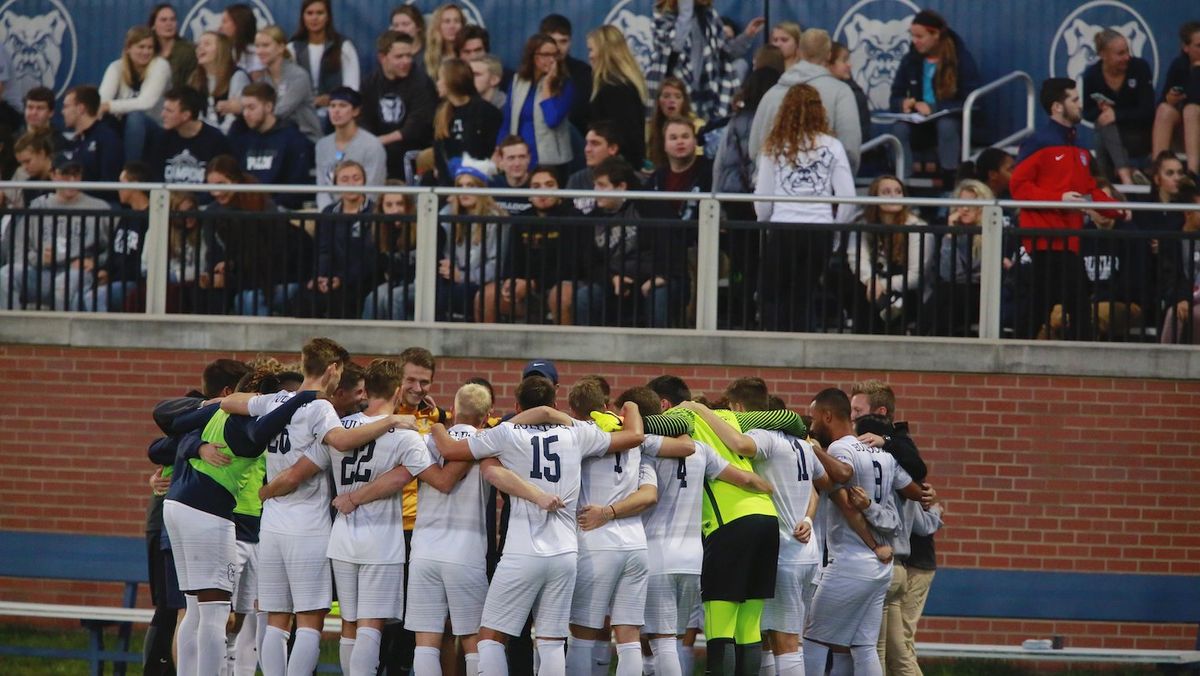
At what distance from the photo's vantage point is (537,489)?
376 inches

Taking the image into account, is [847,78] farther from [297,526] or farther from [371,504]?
[297,526]

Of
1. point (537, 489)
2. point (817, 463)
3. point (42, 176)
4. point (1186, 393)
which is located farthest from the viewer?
point (42, 176)

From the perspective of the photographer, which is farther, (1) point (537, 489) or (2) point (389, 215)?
(2) point (389, 215)

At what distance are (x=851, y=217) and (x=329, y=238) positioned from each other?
156 inches

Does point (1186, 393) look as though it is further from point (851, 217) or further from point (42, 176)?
point (42, 176)

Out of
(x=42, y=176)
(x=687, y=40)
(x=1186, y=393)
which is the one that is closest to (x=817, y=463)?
(x=1186, y=393)

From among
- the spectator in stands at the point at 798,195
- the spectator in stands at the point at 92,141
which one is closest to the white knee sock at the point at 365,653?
the spectator in stands at the point at 798,195

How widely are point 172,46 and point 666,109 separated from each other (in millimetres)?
4914

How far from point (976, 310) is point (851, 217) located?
3.78 feet

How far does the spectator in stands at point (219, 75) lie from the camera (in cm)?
1628

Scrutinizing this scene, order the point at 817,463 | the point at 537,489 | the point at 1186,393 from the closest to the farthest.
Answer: the point at 537,489 → the point at 817,463 → the point at 1186,393

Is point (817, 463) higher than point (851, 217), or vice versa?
point (851, 217)

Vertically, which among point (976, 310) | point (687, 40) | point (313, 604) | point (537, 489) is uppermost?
point (687, 40)

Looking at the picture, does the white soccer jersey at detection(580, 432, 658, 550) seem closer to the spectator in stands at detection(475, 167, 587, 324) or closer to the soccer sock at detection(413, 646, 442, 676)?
the soccer sock at detection(413, 646, 442, 676)
